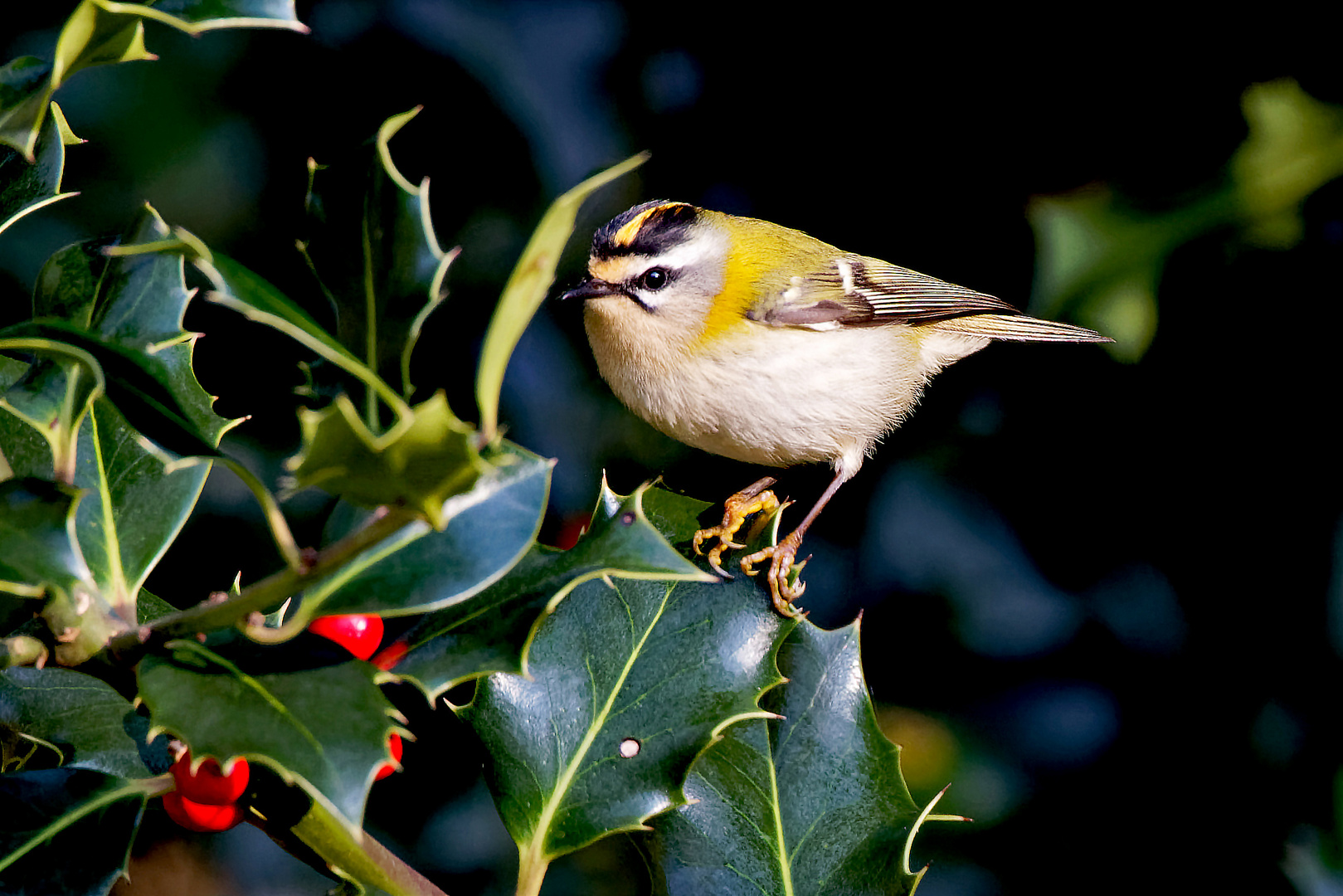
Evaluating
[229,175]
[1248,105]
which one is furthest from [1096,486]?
[229,175]

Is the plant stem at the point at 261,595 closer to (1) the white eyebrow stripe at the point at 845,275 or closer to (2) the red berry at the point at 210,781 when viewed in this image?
(2) the red berry at the point at 210,781

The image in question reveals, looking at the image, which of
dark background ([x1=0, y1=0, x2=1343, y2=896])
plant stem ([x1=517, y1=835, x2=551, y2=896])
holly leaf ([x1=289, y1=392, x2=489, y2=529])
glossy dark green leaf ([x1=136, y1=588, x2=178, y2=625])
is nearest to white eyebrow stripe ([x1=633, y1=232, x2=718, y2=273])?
dark background ([x1=0, y1=0, x2=1343, y2=896])

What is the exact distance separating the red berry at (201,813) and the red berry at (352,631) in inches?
7.0

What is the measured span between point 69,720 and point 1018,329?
195 cm

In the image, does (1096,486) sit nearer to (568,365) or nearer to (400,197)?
(568,365)

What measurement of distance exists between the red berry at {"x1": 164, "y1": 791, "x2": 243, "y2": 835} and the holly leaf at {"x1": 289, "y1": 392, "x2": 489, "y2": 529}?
52 cm

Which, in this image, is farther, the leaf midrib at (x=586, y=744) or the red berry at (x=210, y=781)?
the leaf midrib at (x=586, y=744)

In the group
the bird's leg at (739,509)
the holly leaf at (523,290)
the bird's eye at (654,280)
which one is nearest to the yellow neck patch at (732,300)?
the bird's eye at (654,280)

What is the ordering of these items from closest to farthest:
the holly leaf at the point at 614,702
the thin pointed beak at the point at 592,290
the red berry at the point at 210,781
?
1. the red berry at the point at 210,781
2. the holly leaf at the point at 614,702
3. the thin pointed beak at the point at 592,290

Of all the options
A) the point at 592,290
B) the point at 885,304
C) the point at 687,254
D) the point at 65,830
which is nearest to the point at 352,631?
the point at 65,830

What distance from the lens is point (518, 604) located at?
88 centimetres

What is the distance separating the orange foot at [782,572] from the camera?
47.6 inches

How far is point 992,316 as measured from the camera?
7.82 feet

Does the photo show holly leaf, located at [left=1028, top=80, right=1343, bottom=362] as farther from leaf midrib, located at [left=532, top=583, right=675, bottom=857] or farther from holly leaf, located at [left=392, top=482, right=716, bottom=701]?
holly leaf, located at [left=392, top=482, right=716, bottom=701]
